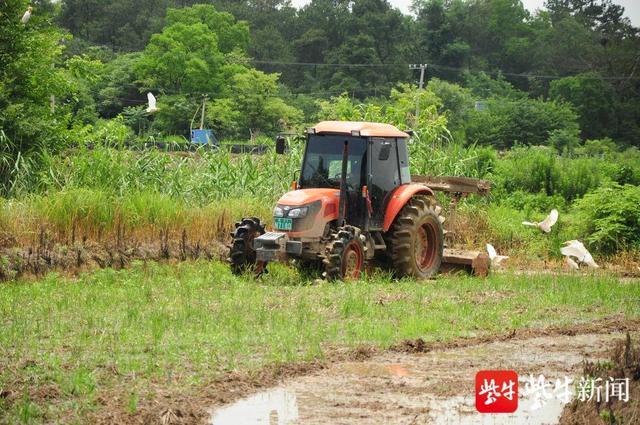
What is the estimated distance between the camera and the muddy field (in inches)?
300

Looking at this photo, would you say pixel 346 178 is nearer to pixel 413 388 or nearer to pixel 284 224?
pixel 284 224

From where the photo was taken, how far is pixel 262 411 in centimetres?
778

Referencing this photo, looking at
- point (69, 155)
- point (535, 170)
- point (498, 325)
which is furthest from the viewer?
point (535, 170)

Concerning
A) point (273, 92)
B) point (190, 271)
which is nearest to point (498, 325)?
point (190, 271)

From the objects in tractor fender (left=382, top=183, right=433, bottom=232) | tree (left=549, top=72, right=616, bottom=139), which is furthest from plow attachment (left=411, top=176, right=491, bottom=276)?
tree (left=549, top=72, right=616, bottom=139)

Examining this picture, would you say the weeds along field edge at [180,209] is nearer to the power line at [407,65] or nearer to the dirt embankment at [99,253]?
the dirt embankment at [99,253]

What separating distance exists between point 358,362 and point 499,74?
82668mm

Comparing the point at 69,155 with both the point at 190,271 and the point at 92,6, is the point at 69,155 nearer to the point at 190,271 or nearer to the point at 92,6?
the point at 190,271

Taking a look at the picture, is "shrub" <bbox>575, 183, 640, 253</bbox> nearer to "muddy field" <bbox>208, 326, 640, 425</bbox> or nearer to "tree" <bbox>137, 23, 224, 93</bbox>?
"muddy field" <bbox>208, 326, 640, 425</bbox>

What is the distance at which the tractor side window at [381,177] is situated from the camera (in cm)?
1494

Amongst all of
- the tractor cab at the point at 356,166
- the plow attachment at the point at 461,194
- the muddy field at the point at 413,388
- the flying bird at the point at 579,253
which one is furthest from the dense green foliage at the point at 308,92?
the muddy field at the point at 413,388

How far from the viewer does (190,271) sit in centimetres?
1484

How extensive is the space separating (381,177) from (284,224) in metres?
1.77

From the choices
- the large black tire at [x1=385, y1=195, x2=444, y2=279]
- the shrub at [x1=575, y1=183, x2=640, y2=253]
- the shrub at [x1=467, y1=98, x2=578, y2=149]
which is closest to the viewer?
the large black tire at [x1=385, y1=195, x2=444, y2=279]
